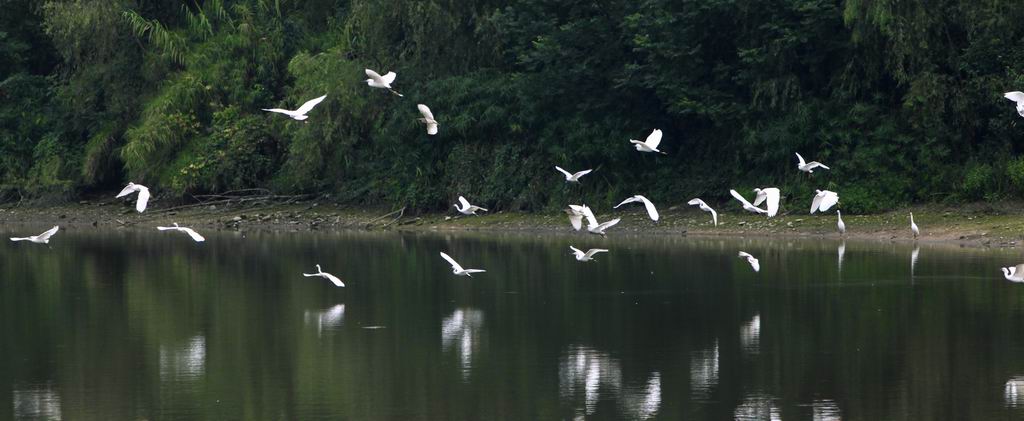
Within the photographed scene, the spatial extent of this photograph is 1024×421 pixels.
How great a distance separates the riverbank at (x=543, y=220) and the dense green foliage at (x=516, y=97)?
57cm

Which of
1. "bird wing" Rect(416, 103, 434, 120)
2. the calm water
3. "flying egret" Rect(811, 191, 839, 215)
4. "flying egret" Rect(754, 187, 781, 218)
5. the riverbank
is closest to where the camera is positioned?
the calm water

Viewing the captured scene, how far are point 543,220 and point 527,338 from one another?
63.9ft

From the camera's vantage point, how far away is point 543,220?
38.3 m

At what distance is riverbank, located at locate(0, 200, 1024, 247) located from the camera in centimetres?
3206

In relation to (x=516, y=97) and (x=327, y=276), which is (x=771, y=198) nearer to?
(x=327, y=276)

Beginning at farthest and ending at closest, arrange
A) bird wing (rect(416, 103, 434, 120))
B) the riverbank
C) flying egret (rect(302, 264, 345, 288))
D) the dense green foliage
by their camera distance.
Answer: the dense green foliage < the riverbank < flying egret (rect(302, 264, 345, 288)) < bird wing (rect(416, 103, 434, 120))

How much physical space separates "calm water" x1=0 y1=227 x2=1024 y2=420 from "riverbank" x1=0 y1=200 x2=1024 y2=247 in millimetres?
2261

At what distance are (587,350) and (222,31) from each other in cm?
3026

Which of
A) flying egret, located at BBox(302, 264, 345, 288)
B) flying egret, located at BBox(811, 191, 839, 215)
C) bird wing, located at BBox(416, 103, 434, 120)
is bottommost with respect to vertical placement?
→ flying egret, located at BBox(302, 264, 345, 288)

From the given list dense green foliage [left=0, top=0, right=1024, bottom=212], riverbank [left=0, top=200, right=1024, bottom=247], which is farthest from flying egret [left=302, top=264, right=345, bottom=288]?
dense green foliage [left=0, top=0, right=1024, bottom=212]

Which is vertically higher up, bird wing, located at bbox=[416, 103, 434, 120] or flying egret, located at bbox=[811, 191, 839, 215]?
bird wing, located at bbox=[416, 103, 434, 120]

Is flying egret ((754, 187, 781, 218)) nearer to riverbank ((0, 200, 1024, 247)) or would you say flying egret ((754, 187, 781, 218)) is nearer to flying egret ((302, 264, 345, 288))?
riverbank ((0, 200, 1024, 247))

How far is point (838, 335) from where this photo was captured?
1870 cm

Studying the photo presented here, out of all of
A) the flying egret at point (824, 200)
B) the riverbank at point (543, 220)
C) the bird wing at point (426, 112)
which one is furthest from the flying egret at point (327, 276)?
the riverbank at point (543, 220)
